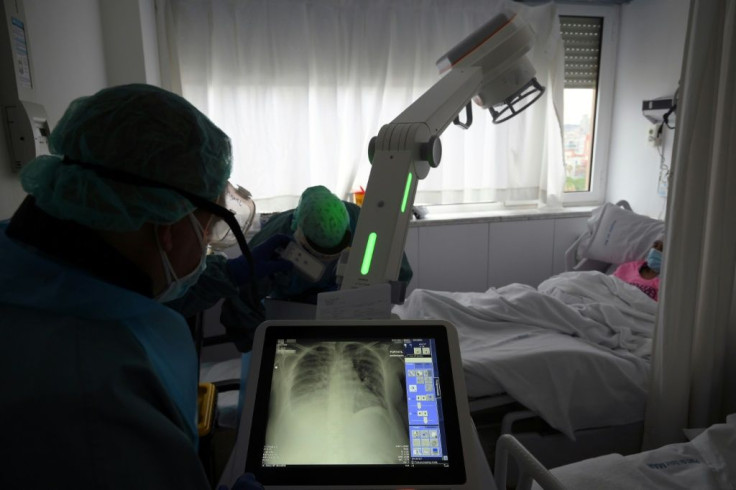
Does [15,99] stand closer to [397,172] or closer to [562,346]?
[397,172]

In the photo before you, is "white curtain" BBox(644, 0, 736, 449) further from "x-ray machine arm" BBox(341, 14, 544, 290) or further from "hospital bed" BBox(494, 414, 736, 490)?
"x-ray machine arm" BBox(341, 14, 544, 290)

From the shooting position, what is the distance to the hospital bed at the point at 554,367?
5.61 ft

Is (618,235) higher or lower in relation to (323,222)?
lower

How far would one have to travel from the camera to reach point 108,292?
0.62m

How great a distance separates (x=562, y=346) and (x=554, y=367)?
4.3 inches

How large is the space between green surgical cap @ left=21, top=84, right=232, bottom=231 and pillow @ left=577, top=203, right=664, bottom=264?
107 inches

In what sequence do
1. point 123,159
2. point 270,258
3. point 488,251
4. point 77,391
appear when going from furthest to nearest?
point 488,251
point 270,258
point 123,159
point 77,391

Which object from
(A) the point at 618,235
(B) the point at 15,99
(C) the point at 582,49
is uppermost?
(C) the point at 582,49

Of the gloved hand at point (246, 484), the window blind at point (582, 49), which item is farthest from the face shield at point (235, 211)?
the window blind at point (582, 49)

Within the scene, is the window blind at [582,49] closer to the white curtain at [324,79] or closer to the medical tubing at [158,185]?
the white curtain at [324,79]

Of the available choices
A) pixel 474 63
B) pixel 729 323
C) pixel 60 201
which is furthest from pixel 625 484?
pixel 60 201

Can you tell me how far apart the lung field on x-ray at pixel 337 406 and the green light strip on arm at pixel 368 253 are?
20 cm

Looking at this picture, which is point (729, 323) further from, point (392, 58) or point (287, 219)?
point (392, 58)

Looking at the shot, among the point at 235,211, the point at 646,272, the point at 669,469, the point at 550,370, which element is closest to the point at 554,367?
the point at 550,370
